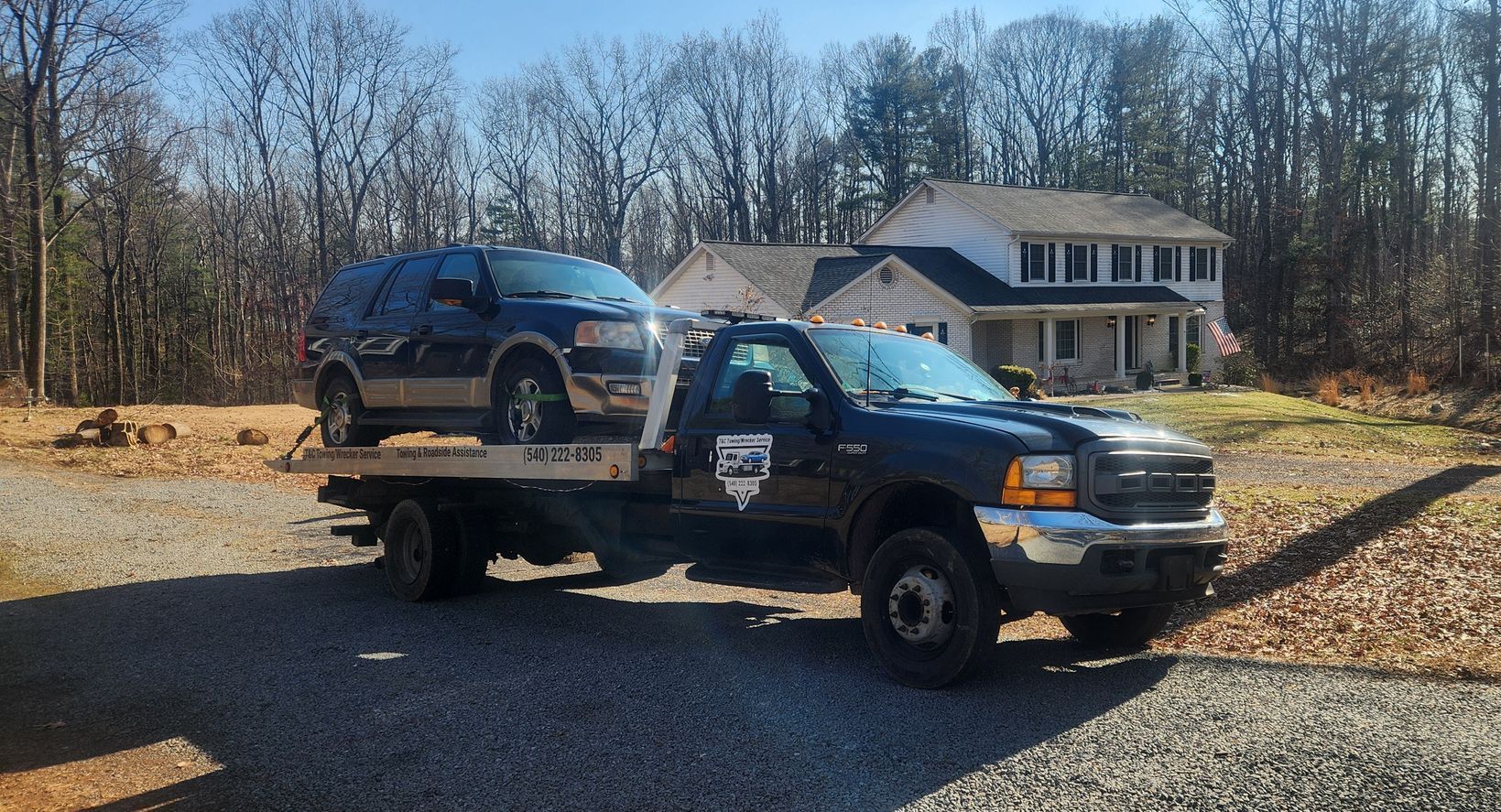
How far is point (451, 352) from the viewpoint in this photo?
27.7 ft

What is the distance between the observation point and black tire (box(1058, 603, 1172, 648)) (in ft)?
21.9

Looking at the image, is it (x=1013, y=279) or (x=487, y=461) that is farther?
(x=1013, y=279)

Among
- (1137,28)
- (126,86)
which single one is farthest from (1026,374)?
(1137,28)

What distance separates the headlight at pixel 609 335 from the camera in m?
7.61

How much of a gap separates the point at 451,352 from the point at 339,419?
1.90m

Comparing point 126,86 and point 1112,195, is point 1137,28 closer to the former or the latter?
point 1112,195

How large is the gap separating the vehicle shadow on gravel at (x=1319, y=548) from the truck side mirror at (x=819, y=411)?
3020 mm

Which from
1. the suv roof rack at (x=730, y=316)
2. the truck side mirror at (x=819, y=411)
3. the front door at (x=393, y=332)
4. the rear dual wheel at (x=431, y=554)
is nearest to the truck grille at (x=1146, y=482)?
the truck side mirror at (x=819, y=411)

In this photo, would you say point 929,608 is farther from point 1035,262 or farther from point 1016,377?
point 1035,262

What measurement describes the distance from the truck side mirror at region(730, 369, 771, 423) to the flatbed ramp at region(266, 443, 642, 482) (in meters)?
1.00

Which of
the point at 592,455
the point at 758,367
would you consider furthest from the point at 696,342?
the point at 592,455

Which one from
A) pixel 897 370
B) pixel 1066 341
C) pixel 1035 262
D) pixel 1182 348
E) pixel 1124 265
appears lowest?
pixel 897 370

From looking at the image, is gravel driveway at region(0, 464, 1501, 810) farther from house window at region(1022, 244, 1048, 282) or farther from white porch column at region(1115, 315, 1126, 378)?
white porch column at region(1115, 315, 1126, 378)

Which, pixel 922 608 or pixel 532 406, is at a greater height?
pixel 532 406
